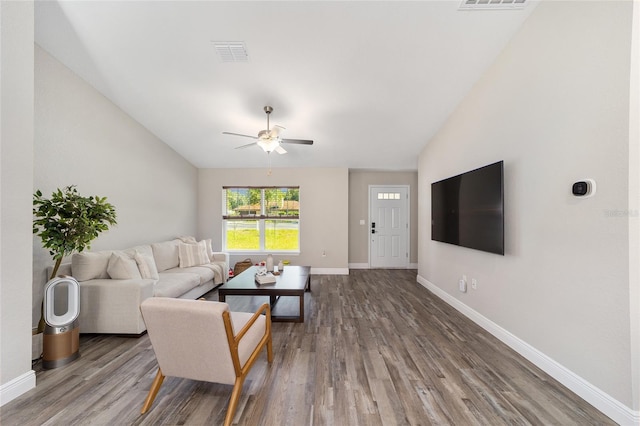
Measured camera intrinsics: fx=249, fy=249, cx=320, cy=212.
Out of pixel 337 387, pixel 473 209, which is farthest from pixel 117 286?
pixel 473 209

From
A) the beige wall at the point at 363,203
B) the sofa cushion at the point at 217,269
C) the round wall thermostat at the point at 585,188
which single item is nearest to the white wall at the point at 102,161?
the sofa cushion at the point at 217,269

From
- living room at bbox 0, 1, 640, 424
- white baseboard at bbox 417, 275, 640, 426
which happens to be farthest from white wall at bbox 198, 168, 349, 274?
white baseboard at bbox 417, 275, 640, 426

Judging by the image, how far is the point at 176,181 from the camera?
5.06 meters

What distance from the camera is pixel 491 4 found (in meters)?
2.27

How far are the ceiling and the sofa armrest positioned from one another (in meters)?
2.54

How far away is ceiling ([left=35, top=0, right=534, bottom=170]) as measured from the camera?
2.34 meters

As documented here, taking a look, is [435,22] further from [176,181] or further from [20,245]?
[176,181]

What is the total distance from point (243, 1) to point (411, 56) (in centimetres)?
179

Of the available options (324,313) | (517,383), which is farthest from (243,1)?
(517,383)

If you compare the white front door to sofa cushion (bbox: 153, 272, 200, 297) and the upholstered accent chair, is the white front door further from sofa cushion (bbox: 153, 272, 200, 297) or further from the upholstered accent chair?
the upholstered accent chair

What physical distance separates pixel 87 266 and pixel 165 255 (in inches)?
51.4

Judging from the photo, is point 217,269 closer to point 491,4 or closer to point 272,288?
point 272,288

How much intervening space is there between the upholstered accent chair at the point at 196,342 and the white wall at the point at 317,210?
157 inches

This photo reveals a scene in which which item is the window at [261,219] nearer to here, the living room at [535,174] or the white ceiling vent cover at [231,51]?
the living room at [535,174]
